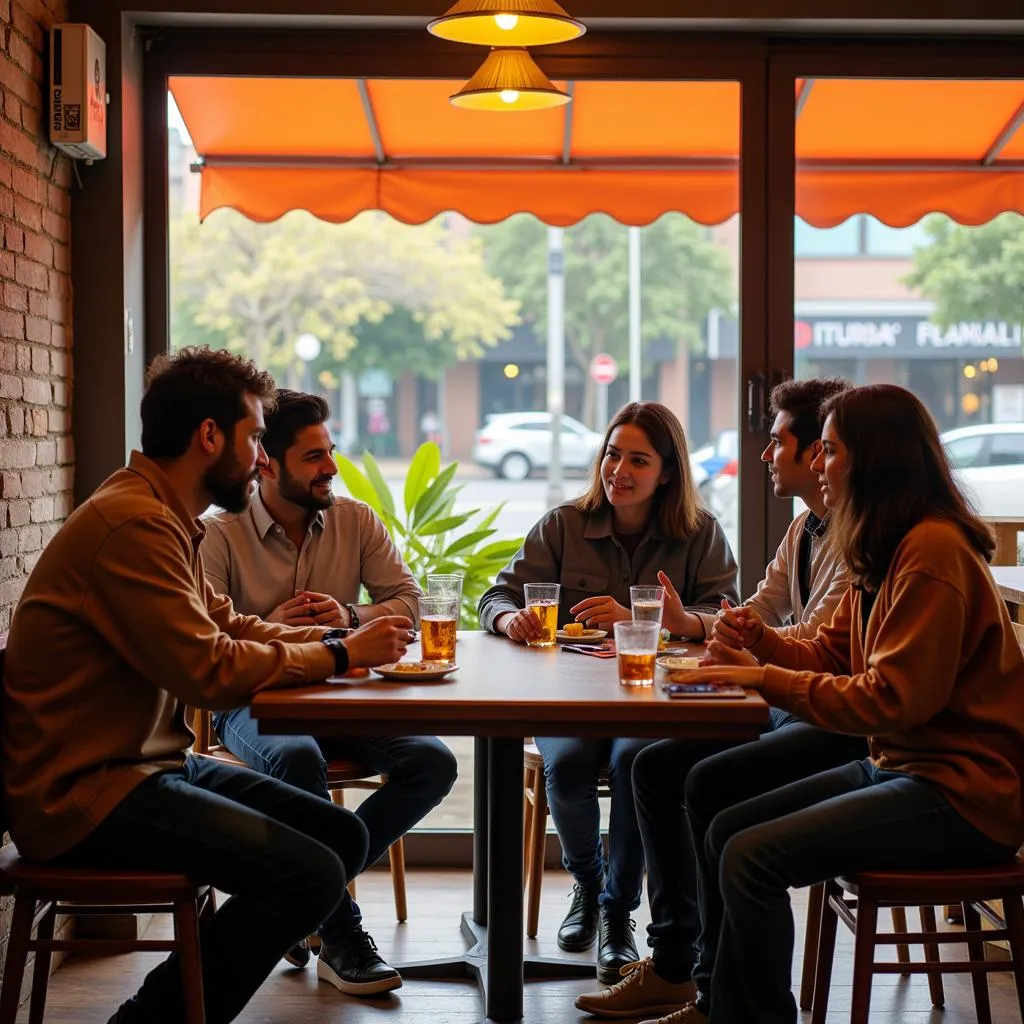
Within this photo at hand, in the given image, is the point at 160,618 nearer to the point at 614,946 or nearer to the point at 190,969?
the point at 190,969

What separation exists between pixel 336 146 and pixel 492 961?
2471 millimetres

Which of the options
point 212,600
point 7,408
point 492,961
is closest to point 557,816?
point 492,961

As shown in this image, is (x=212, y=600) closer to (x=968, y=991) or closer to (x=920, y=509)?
(x=920, y=509)

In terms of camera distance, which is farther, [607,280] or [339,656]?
[607,280]

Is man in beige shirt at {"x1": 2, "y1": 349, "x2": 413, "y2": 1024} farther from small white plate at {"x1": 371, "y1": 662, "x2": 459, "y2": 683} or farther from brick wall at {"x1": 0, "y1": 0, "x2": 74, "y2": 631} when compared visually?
brick wall at {"x1": 0, "y1": 0, "x2": 74, "y2": 631}

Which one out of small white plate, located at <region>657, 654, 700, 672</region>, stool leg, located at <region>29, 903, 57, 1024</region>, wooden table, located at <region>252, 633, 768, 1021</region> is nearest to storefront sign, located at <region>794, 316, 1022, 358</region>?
small white plate, located at <region>657, 654, 700, 672</region>

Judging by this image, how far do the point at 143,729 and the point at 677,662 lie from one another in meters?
0.99

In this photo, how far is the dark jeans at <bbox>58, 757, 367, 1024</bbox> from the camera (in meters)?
2.23

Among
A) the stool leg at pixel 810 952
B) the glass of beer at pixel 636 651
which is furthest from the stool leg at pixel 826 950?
the glass of beer at pixel 636 651

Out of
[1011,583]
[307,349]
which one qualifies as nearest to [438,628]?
[1011,583]

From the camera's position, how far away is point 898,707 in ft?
7.21

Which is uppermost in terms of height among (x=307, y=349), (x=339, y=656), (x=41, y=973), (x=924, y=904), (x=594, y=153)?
(x=594, y=153)

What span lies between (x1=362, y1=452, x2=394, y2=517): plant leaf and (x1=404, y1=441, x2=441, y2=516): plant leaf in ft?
0.20

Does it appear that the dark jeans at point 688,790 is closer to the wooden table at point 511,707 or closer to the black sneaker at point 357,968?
the wooden table at point 511,707
